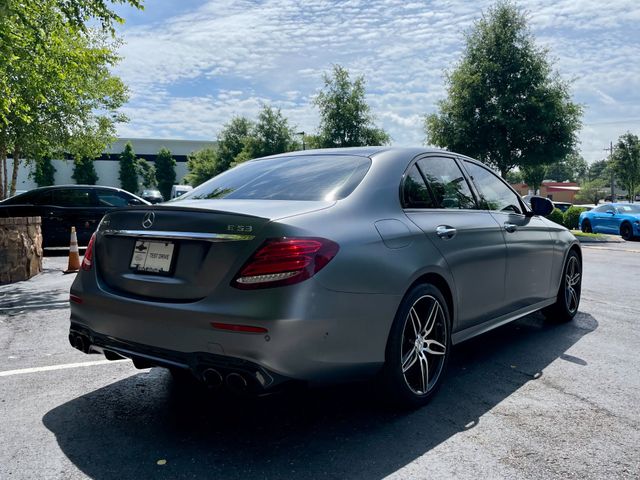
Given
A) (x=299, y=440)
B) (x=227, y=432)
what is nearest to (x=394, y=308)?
(x=299, y=440)

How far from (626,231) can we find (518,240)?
1956 cm

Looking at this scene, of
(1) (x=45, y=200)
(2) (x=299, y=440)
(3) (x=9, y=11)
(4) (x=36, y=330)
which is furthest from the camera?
(1) (x=45, y=200)

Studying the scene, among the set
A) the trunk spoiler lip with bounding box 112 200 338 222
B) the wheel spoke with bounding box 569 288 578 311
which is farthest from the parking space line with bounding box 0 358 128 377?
the wheel spoke with bounding box 569 288 578 311

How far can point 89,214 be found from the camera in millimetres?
13070

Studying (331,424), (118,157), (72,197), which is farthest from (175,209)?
(118,157)

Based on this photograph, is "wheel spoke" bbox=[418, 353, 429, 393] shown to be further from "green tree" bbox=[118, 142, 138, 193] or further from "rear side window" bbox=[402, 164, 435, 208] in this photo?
"green tree" bbox=[118, 142, 138, 193]

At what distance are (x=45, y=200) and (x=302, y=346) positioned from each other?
1199 centimetres

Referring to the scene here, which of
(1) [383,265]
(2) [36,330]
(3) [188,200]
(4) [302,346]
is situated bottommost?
(2) [36,330]

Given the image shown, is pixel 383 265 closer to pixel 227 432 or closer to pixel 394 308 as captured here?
pixel 394 308

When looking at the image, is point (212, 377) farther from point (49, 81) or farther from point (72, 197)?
point (72, 197)

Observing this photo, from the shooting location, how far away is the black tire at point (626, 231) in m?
21.2

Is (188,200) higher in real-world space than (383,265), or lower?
higher

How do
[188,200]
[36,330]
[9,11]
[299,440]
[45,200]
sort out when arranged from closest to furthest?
[299,440] → [188,200] → [36,330] → [9,11] → [45,200]

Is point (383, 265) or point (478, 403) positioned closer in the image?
point (383, 265)
